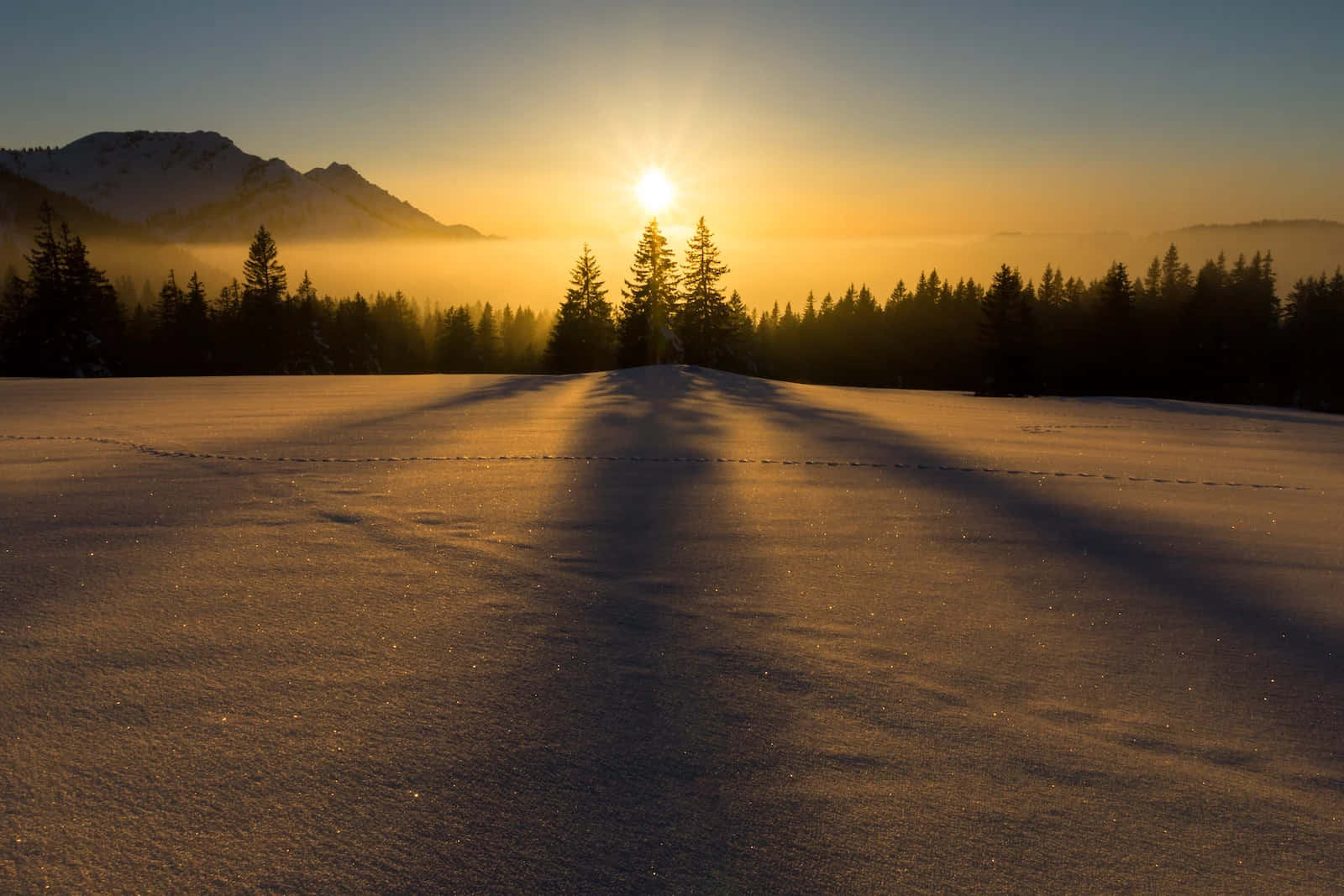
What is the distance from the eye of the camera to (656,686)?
2.78m

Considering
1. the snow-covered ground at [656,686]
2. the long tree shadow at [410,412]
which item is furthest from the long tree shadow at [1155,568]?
the long tree shadow at [410,412]

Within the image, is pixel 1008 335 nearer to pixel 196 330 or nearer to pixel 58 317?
pixel 58 317

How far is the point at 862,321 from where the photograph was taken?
90.9 metres

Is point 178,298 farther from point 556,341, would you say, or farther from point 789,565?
point 789,565

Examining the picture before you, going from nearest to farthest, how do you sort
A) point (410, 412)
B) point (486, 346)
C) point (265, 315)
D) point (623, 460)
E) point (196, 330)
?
1. point (623, 460)
2. point (410, 412)
3. point (265, 315)
4. point (196, 330)
5. point (486, 346)

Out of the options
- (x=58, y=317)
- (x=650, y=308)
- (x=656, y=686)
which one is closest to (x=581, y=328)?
(x=650, y=308)

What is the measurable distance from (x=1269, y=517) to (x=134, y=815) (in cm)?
722

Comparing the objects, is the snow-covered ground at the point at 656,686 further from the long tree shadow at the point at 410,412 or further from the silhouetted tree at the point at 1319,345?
the silhouetted tree at the point at 1319,345

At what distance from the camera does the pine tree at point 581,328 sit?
54812 mm

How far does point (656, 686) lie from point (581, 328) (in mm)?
53692

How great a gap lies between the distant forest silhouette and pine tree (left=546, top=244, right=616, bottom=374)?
0.12 metres

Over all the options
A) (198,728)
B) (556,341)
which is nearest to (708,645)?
(198,728)

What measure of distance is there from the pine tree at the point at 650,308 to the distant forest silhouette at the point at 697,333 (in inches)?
4.0

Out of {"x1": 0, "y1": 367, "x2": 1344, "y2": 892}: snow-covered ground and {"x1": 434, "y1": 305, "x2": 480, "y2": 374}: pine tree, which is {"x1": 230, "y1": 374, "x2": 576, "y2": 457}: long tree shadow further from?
{"x1": 434, "y1": 305, "x2": 480, "y2": 374}: pine tree
